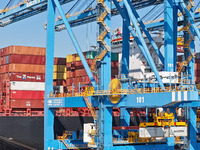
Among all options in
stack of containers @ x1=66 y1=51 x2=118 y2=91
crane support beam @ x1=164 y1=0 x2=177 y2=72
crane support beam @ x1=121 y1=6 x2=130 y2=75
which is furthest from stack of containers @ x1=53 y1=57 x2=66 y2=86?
crane support beam @ x1=164 y1=0 x2=177 y2=72

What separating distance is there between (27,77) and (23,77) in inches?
21.2

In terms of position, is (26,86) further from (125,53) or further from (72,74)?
(125,53)

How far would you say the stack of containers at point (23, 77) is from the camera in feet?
167

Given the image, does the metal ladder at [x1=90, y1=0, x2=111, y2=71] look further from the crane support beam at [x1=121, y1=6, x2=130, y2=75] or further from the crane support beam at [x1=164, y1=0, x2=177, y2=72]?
the crane support beam at [x1=121, y1=6, x2=130, y2=75]

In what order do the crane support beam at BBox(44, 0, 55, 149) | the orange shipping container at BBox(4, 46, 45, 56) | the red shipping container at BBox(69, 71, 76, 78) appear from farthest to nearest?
1. the red shipping container at BBox(69, 71, 76, 78)
2. the orange shipping container at BBox(4, 46, 45, 56)
3. the crane support beam at BBox(44, 0, 55, 149)

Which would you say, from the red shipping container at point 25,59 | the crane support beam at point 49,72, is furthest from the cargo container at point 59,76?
the crane support beam at point 49,72

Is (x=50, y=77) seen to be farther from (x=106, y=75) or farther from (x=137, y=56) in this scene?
(x=137, y=56)

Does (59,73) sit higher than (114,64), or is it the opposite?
(114,64)

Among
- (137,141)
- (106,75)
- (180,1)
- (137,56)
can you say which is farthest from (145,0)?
(137,141)

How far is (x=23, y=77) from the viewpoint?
5134 centimetres

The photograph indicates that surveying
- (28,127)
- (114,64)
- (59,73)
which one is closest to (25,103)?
(28,127)

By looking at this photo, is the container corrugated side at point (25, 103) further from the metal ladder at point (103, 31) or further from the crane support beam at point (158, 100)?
the metal ladder at point (103, 31)

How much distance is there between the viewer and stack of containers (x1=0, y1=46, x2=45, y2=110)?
167ft

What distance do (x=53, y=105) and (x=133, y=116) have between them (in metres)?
19.7
